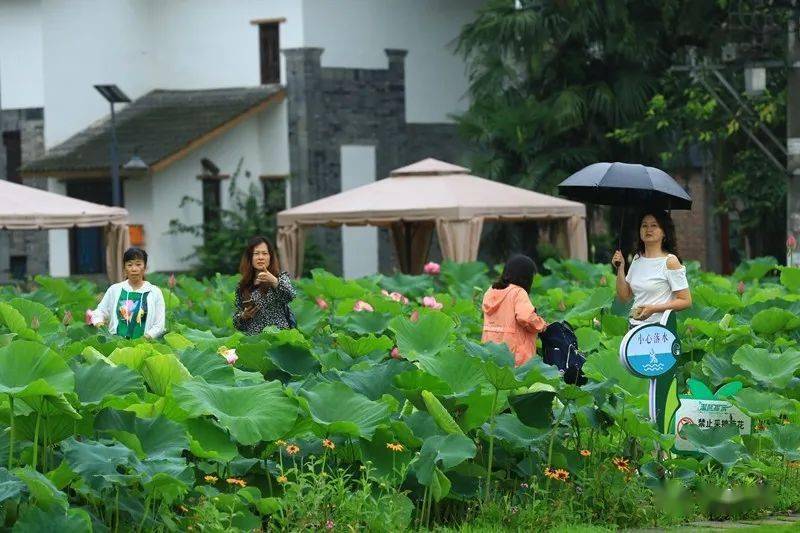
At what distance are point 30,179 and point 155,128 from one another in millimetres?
2770

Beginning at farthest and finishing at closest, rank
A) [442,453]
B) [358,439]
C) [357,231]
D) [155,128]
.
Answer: [357,231], [155,128], [358,439], [442,453]

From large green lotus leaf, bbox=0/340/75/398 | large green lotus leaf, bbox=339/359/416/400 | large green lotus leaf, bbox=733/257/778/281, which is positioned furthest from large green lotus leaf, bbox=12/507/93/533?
large green lotus leaf, bbox=733/257/778/281

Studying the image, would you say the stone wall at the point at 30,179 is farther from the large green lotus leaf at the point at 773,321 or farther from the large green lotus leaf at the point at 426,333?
the large green lotus leaf at the point at 426,333

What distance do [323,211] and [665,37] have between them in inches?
448

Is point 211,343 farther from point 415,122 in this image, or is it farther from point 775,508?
point 415,122

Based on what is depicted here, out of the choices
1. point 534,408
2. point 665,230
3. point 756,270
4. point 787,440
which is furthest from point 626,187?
point 756,270

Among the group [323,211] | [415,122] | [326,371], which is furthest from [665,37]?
[326,371]

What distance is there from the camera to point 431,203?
81.9 ft

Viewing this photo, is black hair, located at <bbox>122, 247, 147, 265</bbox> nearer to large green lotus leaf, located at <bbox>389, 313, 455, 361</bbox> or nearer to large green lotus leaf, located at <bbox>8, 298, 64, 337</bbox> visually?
large green lotus leaf, located at <bbox>8, 298, 64, 337</bbox>

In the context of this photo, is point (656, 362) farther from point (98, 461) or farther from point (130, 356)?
point (98, 461)

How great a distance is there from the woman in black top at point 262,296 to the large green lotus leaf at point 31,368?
14.3 ft

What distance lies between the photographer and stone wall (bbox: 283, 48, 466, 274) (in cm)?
4047

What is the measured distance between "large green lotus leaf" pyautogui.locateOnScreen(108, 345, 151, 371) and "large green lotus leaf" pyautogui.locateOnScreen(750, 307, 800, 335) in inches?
230

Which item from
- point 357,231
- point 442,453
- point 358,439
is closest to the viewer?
point 442,453
